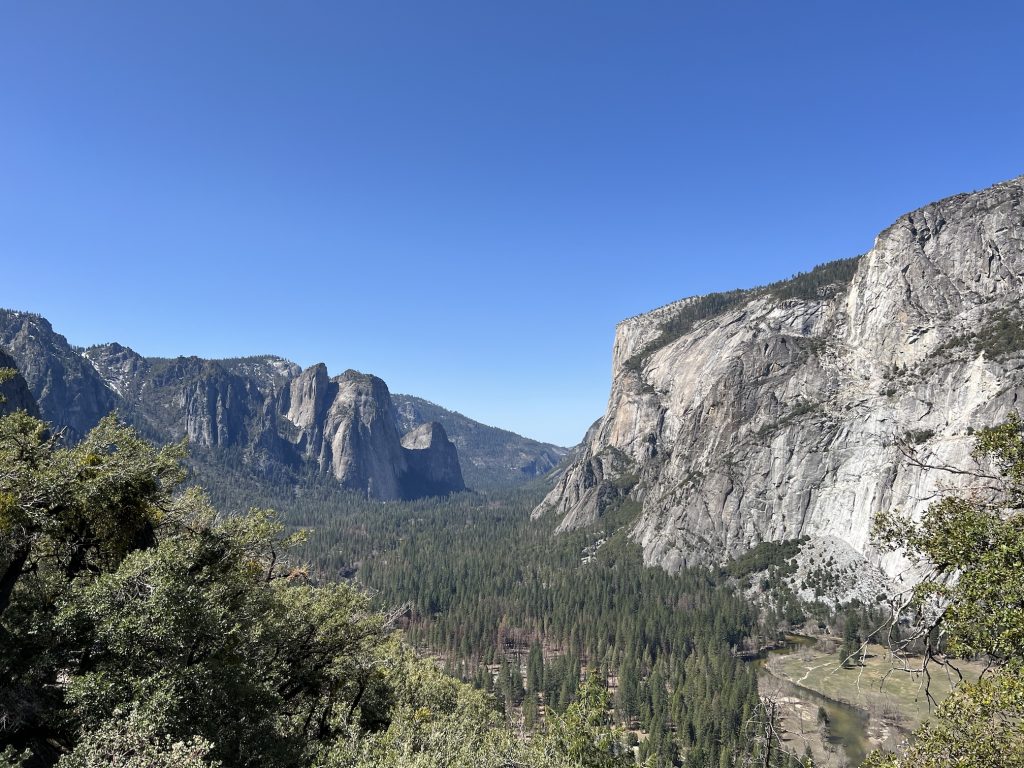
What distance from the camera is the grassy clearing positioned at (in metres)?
85.4

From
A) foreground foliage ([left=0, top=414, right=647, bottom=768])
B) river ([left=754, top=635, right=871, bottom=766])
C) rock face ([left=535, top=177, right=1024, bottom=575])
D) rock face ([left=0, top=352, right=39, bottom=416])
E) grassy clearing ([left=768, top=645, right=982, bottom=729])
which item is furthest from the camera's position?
rock face ([left=535, top=177, right=1024, bottom=575])

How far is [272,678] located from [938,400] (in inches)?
6626

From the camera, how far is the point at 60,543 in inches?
846

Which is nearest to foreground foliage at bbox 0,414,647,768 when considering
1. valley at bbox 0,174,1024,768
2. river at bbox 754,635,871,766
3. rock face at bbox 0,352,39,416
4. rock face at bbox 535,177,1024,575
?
valley at bbox 0,174,1024,768

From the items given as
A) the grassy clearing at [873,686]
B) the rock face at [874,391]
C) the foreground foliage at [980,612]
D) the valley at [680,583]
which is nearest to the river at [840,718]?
the valley at [680,583]

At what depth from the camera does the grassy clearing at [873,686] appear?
8538 cm

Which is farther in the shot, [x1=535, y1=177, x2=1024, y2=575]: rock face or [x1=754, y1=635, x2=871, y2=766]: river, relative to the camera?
[x1=535, y1=177, x2=1024, y2=575]: rock face

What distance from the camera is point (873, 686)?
7675 centimetres

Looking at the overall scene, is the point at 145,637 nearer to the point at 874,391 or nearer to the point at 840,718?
the point at 840,718

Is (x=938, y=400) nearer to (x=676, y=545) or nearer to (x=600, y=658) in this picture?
(x=676, y=545)

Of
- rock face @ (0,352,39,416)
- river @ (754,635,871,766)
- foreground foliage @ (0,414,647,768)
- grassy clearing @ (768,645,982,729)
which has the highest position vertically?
rock face @ (0,352,39,416)

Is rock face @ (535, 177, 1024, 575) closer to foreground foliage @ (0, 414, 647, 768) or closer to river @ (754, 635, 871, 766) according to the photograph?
river @ (754, 635, 871, 766)

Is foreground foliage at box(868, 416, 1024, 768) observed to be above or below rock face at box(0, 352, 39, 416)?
below

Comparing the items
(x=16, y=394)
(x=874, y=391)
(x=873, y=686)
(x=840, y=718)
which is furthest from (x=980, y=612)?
(x=16, y=394)
